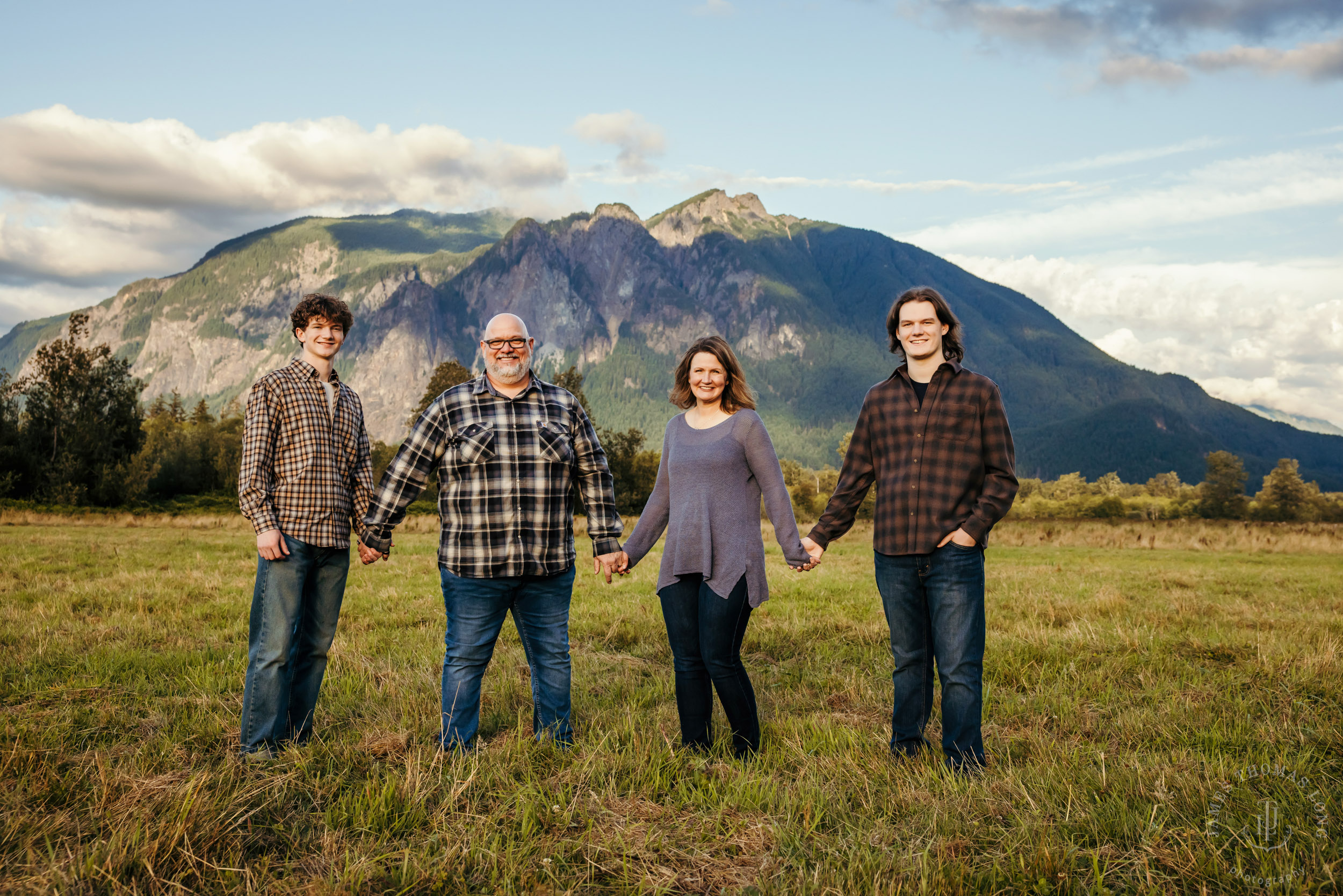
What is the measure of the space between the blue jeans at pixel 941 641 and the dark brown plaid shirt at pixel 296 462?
3.32 m

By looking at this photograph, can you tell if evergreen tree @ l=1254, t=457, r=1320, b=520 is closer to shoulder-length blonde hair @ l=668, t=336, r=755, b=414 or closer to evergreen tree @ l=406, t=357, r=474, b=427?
evergreen tree @ l=406, t=357, r=474, b=427

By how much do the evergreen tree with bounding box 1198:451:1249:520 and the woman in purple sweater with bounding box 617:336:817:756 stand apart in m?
66.6

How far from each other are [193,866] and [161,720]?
98.1 inches

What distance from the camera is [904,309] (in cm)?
456

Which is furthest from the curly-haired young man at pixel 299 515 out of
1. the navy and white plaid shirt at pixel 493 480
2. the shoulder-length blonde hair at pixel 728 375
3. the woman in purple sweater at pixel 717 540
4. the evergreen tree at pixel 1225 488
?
the evergreen tree at pixel 1225 488

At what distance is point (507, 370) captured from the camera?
4.73 m

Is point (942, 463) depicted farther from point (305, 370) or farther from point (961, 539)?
point (305, 370)

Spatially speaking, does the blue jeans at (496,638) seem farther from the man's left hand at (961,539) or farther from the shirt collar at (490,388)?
the man's left hand at (961,539)

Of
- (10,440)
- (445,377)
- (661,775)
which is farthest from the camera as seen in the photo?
(445,377)

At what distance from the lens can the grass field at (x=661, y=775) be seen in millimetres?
2994

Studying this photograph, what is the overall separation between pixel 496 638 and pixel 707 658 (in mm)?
1300

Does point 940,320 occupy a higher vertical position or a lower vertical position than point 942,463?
higher

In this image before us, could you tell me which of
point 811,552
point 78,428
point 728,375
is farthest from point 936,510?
point 78,428

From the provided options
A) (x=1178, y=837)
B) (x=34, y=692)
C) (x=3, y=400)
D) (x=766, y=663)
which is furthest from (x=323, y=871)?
(x=3, y=400)
